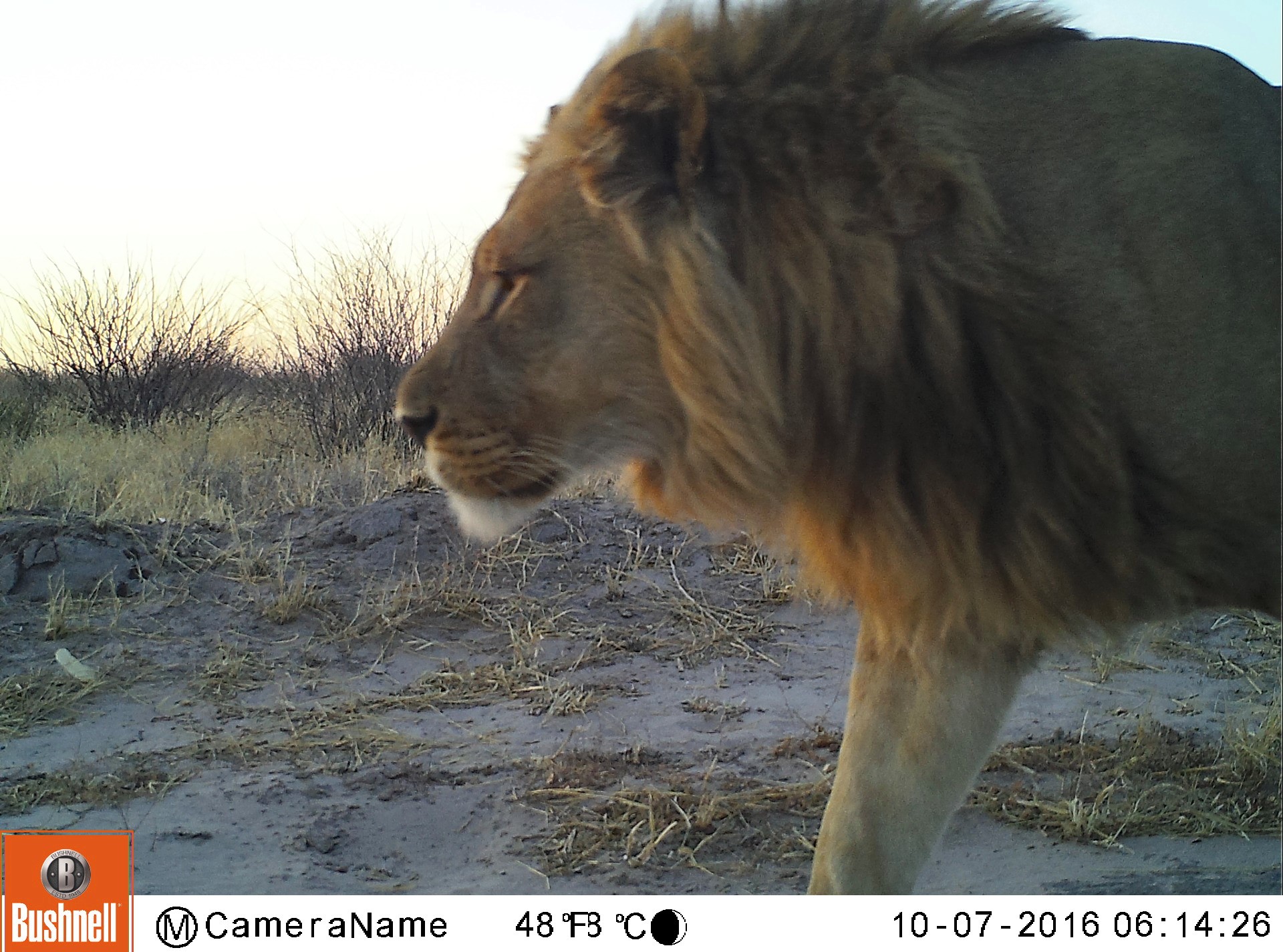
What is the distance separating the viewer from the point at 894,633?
6.85 feet

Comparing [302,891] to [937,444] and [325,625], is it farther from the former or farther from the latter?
[325,625]

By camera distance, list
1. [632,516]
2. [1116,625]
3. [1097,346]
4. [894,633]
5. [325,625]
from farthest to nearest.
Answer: [632,516]
[325,625]
[894,633]
[1116,625]
[1097,346]

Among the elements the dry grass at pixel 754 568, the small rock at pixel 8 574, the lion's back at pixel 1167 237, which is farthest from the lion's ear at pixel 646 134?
the small rock at pixel 8 574

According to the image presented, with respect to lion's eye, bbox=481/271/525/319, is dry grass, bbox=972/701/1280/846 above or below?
below

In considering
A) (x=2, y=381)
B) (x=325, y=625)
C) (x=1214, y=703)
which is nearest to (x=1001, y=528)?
(x=1214, y=703)

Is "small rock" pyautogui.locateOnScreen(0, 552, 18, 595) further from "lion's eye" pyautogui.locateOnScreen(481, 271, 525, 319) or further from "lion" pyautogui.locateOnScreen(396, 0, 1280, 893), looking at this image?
"lion's eye" pyautogui.locateOnScreen(481, 271, 525, 319)

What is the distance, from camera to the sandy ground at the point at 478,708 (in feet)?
8.49

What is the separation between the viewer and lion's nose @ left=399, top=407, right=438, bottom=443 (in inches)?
82.1

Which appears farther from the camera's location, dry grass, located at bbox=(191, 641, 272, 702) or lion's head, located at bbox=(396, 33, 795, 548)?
dry grass, located at bbox=(191, 641, 272, 702)

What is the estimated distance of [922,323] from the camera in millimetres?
1847

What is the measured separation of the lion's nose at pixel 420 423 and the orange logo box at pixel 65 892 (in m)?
0.89

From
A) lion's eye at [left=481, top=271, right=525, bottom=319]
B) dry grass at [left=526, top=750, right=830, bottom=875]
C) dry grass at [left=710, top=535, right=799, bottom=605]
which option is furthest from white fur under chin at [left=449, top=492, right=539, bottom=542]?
dry grass at [left=710, top=535, right=799, bottom=605]

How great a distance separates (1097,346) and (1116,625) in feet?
1.54
